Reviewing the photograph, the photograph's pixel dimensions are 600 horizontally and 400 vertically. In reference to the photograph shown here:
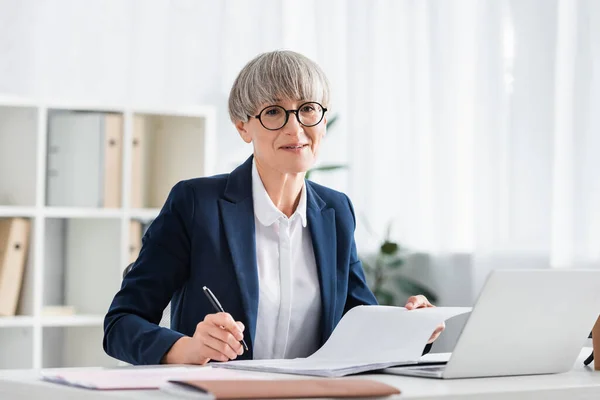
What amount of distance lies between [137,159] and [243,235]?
198 cm

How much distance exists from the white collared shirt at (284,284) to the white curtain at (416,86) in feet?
5.64

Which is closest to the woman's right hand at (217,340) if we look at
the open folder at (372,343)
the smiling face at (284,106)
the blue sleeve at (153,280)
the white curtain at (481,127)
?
the open folder at (372,343)

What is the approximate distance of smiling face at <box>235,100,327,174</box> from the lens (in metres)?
1.66

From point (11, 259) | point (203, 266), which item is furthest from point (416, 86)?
point (203, 266)

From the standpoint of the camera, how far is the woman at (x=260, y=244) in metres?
1.63

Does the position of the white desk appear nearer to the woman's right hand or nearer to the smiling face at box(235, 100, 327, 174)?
the woman's right hand

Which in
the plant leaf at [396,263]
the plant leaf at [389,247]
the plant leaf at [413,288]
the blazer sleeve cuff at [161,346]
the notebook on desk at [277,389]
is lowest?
the plant leaf at [413,288]

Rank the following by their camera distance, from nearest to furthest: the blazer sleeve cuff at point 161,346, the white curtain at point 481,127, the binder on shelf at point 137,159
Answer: the blazer sleeve cuff at point 161,346, the white curtain at point 481,127, the binder on shelf at point 137,159

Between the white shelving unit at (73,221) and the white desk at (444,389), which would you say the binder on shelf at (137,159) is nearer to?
the white shelving unit at (73,221)

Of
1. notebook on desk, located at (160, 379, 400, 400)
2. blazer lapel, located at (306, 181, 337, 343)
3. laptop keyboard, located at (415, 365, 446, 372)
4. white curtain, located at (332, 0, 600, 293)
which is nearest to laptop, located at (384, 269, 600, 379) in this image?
laptop keyboard, located at (415, 365, 446, 372)

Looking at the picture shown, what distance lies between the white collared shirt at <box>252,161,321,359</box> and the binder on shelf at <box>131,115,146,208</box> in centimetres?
187

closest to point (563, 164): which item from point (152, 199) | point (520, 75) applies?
point (520, 75)

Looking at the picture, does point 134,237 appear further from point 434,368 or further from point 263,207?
point 434,368

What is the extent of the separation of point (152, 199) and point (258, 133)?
6.67ft
